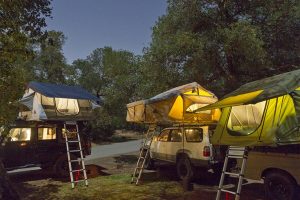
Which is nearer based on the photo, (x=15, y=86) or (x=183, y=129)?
(x=15, y=86)

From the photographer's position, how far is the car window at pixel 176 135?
1371 cm

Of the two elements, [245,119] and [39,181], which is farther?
[39,181]

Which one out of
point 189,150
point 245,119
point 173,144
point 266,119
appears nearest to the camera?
point 266,119

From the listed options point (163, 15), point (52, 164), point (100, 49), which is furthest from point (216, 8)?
point (100, 49)

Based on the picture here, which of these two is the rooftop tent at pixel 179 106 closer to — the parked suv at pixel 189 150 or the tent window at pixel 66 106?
the parked suv at pixel 189 150

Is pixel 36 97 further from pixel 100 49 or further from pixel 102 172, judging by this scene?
pixel 100 49

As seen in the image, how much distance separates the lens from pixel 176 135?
1402cm

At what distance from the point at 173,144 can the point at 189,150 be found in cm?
121

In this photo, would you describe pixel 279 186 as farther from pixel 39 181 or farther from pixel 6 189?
pixel 39 181

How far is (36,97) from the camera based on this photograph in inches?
564

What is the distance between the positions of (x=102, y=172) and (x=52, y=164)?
2.48 meters

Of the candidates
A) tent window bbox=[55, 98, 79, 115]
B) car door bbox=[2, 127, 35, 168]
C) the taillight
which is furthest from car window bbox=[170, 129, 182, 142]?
car door bbox=[2, 127, 35, 168]

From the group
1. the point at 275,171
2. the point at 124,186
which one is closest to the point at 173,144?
the point at 124,186

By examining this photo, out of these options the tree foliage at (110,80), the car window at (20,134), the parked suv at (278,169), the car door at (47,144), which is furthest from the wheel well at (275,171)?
the tree foliage at (110,80)
